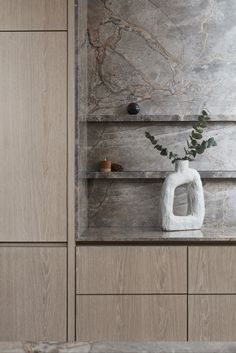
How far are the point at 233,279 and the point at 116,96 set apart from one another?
4.26 ft

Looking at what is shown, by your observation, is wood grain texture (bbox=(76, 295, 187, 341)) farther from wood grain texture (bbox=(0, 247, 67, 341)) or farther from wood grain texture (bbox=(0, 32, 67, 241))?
wood grain texture (bbox=(0, 32, 67, 241))

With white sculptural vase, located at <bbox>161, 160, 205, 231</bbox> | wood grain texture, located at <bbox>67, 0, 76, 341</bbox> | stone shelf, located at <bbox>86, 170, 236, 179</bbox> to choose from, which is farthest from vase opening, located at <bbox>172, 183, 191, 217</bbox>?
wood grain texture, located at <bbox>67, 0, 76, 341</bbox>

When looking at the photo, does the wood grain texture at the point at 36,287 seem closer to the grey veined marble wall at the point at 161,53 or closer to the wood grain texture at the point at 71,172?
the wood grain texture at the point at 71,172

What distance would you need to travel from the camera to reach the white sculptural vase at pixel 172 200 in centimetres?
301

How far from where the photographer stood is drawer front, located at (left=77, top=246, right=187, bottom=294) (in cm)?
278

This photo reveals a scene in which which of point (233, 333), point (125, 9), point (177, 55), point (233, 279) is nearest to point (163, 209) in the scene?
point (233, 279)

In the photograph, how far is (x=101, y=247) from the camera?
2.79 meters

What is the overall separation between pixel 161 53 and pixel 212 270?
136 centimetres

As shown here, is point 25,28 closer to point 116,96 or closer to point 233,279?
point 116,96

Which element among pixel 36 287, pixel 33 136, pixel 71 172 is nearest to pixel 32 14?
pixel 33 136

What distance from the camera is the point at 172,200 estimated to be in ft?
9.97

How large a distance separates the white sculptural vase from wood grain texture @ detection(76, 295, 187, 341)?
41 centimetres

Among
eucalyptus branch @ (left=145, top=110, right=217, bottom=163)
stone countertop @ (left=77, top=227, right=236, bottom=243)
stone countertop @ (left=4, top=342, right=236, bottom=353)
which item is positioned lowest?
stone countertop @ (left=77, top=227, right=236, bottom=243)

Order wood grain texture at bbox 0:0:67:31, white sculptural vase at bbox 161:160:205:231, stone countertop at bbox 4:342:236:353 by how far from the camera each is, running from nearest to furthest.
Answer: stone countertop at bbox 4:342:236:353, wood grain texture at bbox 0:0:67:31, white sculptural vase at bbox 161:160:205:231
